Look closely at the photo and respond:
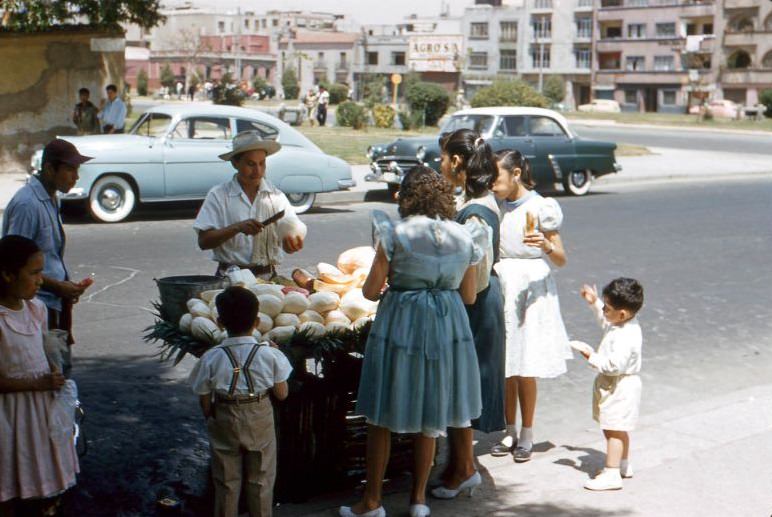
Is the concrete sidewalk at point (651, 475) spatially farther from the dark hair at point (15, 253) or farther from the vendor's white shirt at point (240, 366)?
the dark hair at point (15, 253)

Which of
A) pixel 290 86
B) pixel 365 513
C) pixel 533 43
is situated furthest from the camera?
pixel 533 43

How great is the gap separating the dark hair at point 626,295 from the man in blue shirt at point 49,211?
261 centimetres

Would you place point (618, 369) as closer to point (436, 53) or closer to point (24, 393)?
point (24, 393)

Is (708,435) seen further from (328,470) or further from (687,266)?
(687,266)

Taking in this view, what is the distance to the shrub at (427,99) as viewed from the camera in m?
37.6

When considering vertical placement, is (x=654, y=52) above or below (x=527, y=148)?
above

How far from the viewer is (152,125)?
51.1 feet

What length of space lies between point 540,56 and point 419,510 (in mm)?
107486

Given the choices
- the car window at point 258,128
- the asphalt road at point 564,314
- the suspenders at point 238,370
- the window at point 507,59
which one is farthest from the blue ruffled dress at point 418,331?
the window at point 507,59

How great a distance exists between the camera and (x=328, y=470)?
517cm

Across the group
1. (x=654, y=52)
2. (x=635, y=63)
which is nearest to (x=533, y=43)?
(x=635, y=63)

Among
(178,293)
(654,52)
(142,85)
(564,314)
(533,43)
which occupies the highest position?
(533,43)

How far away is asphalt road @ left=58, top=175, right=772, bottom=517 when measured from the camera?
5.64 metres

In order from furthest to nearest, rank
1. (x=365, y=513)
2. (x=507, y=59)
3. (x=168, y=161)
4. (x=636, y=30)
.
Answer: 1. (x=507, y=59)
2. (x=636, y=30)
3. (x=168, y=161)
4. (x=365, y=513)
